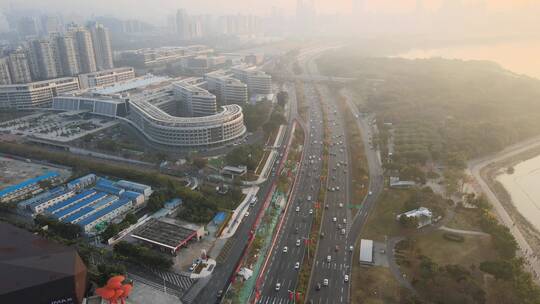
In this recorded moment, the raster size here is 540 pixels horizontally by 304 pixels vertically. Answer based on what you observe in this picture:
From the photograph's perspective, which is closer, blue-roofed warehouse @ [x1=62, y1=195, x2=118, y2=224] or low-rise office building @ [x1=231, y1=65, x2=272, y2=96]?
blue-roofed warehouse @ [x1=62, y1=195, x2=118, y2=224]

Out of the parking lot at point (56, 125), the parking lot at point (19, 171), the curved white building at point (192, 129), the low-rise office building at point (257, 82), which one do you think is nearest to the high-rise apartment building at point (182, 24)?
the low-rise office building at point (257, 82)

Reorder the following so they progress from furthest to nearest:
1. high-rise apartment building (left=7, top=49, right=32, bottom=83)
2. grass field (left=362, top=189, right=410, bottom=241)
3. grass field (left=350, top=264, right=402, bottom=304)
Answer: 1. high-rise apartment building (left=7, top=49, right=32, bottom=83)
2. grass field (left=362, top=189, right=410, bottom=241)
3. grass field (left=350, top=264, right=402, bottom=304)

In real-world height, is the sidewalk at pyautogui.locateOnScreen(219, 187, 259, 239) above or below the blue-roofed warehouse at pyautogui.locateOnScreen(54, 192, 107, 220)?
below

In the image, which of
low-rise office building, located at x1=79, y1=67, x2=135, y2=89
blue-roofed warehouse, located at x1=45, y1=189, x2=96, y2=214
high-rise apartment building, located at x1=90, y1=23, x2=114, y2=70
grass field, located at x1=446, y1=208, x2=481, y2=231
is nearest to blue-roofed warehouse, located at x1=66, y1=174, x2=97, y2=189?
blue-roofed warehouse, located at x1=45, y1=189, x2=96, y2=214

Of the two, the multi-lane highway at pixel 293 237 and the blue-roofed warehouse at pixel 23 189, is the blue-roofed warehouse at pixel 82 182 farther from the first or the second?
the multi-lane highway at pixel 293 237

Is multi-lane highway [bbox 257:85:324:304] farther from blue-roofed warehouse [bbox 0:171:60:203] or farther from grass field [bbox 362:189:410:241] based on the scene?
blue-roofed warehouse [bbox 0:171:60:203]

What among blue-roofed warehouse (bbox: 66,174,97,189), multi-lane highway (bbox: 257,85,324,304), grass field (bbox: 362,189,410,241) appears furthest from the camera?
blue-roofed warehouse (bbox: 66,174,97,189)

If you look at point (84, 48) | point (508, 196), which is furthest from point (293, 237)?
point (84, 48)

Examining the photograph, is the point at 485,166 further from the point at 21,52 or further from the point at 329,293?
the point at 21,52

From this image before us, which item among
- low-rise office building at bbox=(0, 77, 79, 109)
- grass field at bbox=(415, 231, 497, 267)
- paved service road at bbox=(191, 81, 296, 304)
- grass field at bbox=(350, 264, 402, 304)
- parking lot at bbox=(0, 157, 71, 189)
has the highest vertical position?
low-rise office building at bbox=(0, 77, 79, 109)
